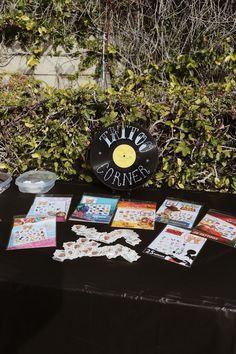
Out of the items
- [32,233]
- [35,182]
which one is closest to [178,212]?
[32,233]

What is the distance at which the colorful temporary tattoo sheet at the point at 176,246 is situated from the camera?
1.53 m

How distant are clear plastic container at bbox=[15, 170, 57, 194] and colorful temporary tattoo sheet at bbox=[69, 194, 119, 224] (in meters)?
0.26

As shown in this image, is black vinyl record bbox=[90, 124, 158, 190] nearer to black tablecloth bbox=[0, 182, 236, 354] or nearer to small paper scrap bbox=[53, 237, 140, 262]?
small paper scrap bbox=[53, 237, 140, 262]

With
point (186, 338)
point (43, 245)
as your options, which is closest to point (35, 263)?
point (43, 245)

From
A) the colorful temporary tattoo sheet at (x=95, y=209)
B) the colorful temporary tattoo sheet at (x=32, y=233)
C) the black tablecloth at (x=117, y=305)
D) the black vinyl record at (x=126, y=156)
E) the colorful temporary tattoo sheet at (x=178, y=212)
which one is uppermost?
the black vinyl record at (x=126, y=156)

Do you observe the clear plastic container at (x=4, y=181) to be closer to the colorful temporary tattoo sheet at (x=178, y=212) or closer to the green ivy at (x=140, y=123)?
the green ivy at (x=140, y=123)

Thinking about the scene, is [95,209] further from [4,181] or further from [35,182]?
[4,181]

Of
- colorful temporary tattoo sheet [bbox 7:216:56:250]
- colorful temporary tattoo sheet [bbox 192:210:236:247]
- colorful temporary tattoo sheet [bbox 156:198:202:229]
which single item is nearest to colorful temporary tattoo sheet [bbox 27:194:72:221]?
colorful temporary tattoo sheet [bbox 7:216:56:250]

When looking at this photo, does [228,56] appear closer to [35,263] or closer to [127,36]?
[127,36]

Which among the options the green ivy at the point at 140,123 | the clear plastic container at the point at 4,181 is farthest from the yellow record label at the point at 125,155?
the clear plastic container at the point at 4,181

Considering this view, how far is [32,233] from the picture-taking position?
172 cm

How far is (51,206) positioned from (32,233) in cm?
29

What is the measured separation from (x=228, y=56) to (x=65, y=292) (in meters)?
2.48

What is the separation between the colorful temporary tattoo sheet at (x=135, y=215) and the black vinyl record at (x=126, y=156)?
14 centimetres
